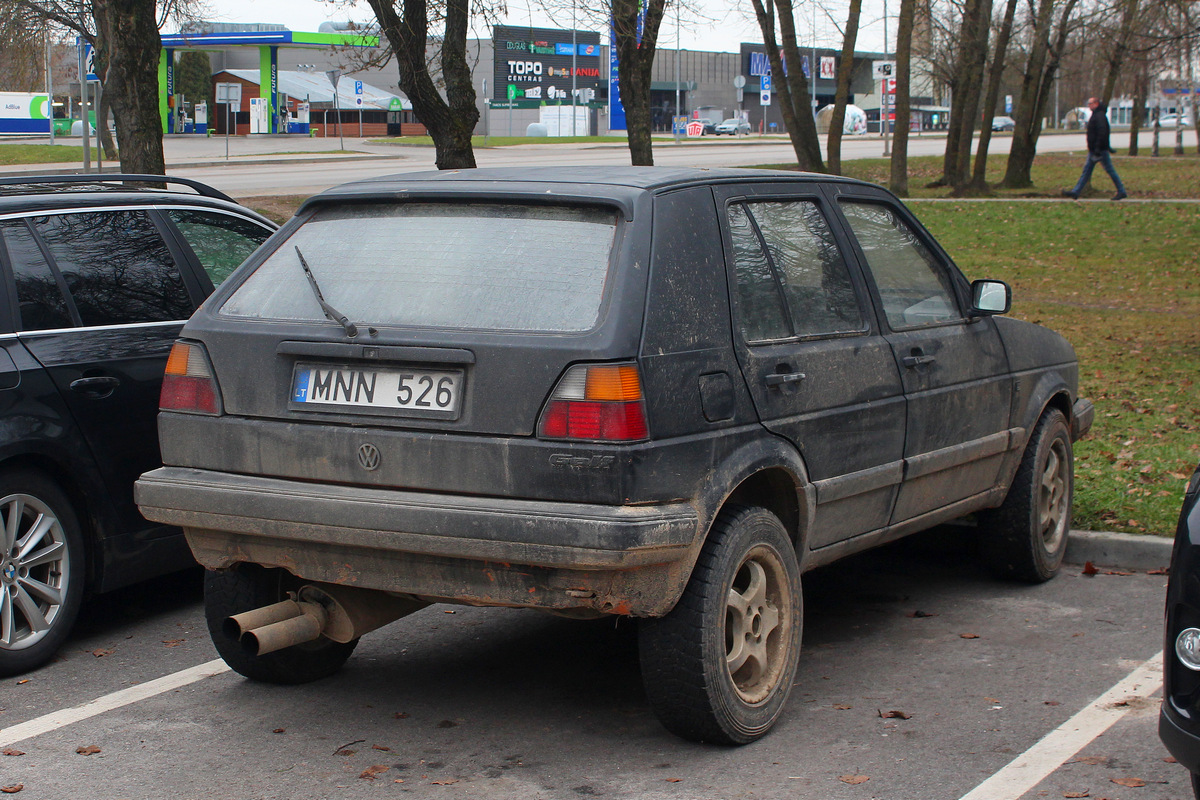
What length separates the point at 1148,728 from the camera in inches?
169

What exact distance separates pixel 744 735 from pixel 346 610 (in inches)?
53.5

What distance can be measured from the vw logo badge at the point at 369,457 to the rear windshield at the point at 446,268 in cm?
38

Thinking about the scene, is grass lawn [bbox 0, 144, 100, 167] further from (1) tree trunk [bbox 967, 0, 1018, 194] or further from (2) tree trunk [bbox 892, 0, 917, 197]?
(1) tree trunk [bbox 967, 0, 1018, 194]

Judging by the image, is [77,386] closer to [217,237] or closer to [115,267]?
[115,267]

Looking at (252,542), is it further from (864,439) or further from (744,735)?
(864,439)

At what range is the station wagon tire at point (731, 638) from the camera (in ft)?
13.0

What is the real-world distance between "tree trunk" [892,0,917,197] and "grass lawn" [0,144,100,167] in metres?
19.8

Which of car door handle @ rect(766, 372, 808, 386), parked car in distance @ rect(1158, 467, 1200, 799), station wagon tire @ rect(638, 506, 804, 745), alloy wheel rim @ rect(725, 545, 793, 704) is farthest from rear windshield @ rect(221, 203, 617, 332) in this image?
parked car in distance @ rect(1158, 467, 1200, 799)

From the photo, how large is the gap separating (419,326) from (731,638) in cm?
137

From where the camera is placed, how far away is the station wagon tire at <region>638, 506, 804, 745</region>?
13.0ft

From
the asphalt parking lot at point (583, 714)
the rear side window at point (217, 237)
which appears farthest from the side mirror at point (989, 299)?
the rear side window at point (217, 237)

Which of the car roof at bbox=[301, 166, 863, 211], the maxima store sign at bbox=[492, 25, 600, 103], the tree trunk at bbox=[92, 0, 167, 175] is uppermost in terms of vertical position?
the maxima store sign at bbox=[492, 25, 600, 103]

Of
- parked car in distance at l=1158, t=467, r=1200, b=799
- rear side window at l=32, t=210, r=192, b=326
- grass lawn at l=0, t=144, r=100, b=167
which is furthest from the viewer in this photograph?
grass lawn at l=0, t=144, r=100, b=167

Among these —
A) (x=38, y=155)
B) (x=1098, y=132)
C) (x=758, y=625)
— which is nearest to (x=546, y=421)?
(x=758, y=625)
